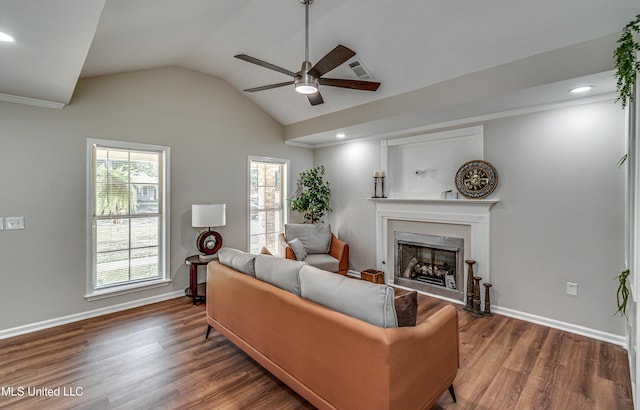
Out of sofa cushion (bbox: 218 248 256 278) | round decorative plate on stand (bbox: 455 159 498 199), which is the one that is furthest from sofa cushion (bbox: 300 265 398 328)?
round decorative plate on stand (bbox: 455 159 498 199)

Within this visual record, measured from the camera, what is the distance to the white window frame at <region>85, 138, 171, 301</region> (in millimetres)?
3445

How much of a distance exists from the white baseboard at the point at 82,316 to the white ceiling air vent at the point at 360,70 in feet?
12.5

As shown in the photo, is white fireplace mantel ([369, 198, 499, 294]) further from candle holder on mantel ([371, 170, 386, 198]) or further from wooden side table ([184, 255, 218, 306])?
wooden side table ([184, 255, 218, 306])

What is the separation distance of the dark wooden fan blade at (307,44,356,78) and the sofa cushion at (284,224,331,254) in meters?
2.83

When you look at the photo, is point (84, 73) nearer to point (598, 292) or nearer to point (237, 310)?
point (237, 310)

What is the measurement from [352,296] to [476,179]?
2.88m

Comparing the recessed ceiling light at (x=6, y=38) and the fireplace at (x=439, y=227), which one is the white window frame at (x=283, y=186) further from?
the recessed ceiling light at (x=6, y=38)

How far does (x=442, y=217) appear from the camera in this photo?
Result: 4129mm

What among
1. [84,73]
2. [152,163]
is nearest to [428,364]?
[152,163]

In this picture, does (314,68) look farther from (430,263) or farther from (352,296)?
(430,263)

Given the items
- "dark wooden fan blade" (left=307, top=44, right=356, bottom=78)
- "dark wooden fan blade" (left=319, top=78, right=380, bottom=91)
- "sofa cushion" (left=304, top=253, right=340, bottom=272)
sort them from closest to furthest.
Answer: "dark wooden fan blade" (left=307, top=44, right=356, bottom=78) < "dark wooden fan blade" (left=319, top=78, right=380, bottom=91) < "sofa cushion" (left=304, top=253, right=340, bottom=272)

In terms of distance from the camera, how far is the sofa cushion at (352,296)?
5.29ft

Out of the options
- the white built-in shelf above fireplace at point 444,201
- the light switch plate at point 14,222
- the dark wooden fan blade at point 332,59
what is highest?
the dark wooden fan blade at point 332,59

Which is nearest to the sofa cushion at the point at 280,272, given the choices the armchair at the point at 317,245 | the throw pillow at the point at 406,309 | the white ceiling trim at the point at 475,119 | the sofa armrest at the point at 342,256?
the throw pillow at the point at 406,309
